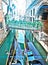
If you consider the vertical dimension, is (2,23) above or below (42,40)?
above

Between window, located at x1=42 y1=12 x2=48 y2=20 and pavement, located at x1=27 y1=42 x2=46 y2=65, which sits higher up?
window, located at x1=42 y1=12 x2=48 y2=20

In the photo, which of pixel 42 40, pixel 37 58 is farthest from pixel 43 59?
pixel 42 40

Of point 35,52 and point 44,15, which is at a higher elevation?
point 44,15

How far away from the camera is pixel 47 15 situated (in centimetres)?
198

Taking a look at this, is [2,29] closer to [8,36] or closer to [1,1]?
[8,36]

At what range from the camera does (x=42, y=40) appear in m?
1.97

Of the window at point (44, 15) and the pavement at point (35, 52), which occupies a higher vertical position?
the window at point (44, 15)

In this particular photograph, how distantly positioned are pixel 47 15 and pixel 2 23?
1.60ft

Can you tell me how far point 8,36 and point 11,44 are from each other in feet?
0.30

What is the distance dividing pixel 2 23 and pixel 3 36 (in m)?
0.14

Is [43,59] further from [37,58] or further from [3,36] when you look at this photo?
[3,36]

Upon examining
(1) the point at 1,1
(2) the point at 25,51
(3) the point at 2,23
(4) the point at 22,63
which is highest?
(1) the point at 1,1

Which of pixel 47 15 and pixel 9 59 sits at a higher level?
pixel 47 15

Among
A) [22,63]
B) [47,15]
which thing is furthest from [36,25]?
[22,63]
